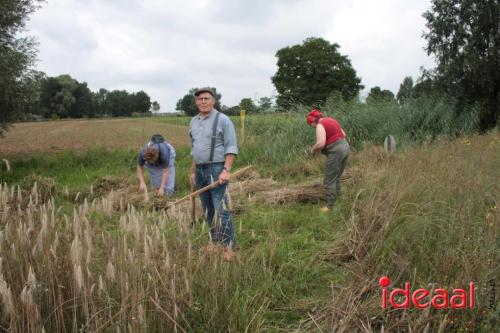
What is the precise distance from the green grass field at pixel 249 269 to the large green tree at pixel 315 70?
47.8m

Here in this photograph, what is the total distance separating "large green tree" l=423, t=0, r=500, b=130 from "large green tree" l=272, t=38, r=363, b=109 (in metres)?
31.9

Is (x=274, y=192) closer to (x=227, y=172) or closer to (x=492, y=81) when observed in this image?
(x=227, y=172)

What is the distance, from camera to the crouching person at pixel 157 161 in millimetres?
6031

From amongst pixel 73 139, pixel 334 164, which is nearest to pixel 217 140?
pixel 334 164

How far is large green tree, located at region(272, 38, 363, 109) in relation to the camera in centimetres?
5175

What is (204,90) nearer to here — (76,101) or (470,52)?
(470,52)

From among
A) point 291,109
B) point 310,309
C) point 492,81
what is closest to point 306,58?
point 492,81

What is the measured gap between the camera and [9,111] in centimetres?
1359

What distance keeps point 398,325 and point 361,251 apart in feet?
3.90

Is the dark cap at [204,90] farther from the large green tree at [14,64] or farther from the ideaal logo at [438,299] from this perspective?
the large green tree at [14,64]

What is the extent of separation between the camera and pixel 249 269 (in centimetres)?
267

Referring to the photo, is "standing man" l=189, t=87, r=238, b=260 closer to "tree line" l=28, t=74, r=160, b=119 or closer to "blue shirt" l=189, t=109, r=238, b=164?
"blue shirt" l=189, t=109, r=238, b=164

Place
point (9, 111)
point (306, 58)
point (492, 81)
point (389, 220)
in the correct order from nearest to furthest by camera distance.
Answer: point (389, 220) < point (9, 111) < point (492, 81) < point (306, 58)

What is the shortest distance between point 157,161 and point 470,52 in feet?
51.9
